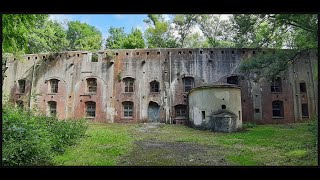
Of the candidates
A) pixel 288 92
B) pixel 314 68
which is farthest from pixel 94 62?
pixel 314 68

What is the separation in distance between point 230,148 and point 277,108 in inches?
327

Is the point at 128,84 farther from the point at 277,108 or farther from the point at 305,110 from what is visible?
the point at 305,110

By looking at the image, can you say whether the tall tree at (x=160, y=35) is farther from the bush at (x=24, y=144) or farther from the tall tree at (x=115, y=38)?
the bush at (x=24, y=144)

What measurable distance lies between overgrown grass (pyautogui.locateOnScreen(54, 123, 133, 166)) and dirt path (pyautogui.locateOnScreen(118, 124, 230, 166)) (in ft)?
1.08

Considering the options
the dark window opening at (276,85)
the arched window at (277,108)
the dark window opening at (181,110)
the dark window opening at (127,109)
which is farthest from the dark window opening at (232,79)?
the dark window opening at (127,109)

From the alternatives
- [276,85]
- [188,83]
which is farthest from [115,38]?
[276,85]

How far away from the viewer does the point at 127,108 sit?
17047 millimetres

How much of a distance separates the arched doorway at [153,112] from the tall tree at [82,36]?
8.63 metres

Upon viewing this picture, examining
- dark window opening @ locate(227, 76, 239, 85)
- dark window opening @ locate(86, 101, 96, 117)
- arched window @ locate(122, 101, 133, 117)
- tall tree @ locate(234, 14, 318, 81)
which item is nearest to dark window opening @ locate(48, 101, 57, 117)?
dark window opening @ locate(86, 101, 96, 117)

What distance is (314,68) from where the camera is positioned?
16.6m

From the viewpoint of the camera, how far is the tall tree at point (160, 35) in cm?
2214

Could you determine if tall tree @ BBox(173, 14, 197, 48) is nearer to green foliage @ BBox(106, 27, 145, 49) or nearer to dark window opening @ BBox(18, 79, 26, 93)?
green foliage @ BBox(106, 27, 145, 49)
